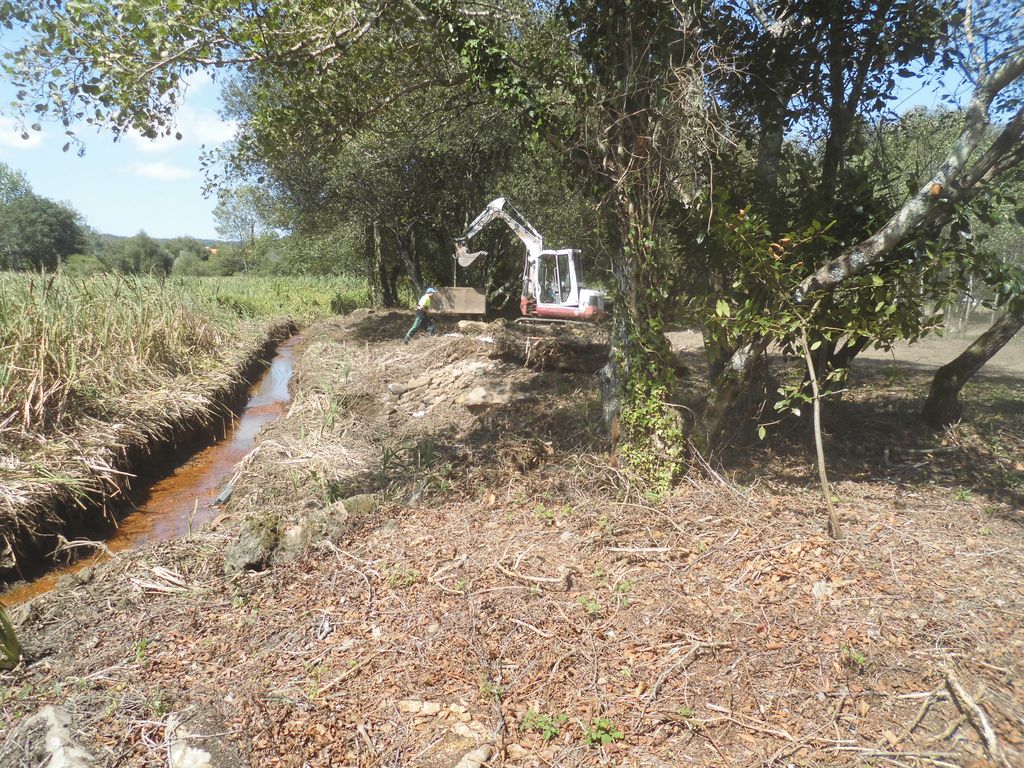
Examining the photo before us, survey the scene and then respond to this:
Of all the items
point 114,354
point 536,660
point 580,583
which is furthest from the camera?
point 114,354

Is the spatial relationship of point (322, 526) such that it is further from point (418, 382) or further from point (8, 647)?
point (418, 382)

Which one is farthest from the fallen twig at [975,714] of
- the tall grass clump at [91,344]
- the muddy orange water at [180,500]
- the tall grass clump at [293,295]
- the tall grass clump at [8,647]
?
the tall grass clump at [293,295]

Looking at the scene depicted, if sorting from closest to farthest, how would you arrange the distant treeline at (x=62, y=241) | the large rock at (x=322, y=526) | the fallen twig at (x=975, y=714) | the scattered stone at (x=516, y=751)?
1. the fallen twig at (x=975, y=714)
2. the scattered stone at (x=516, y=751)
3. the large rock at (x=322, y=526)
4. the distant treeline at (x=62, y=241)

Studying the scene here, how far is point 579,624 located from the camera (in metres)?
3.71

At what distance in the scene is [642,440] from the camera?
5.15 m

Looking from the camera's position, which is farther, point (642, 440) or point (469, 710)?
point (642, 440)

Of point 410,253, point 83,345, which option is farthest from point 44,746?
point 410,253

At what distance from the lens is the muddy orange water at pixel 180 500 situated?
5738 mm

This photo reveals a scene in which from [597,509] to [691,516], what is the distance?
2.37 feet

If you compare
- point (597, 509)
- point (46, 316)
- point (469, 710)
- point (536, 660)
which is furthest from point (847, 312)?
point (46, 316)

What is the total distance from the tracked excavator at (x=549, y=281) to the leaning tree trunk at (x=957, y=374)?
7978 millimetres

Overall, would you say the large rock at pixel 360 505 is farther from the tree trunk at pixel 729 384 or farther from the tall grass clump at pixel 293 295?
the tall grass clump at pixel 293 295

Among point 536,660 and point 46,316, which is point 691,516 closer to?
point 536,660

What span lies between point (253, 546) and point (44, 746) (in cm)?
183
